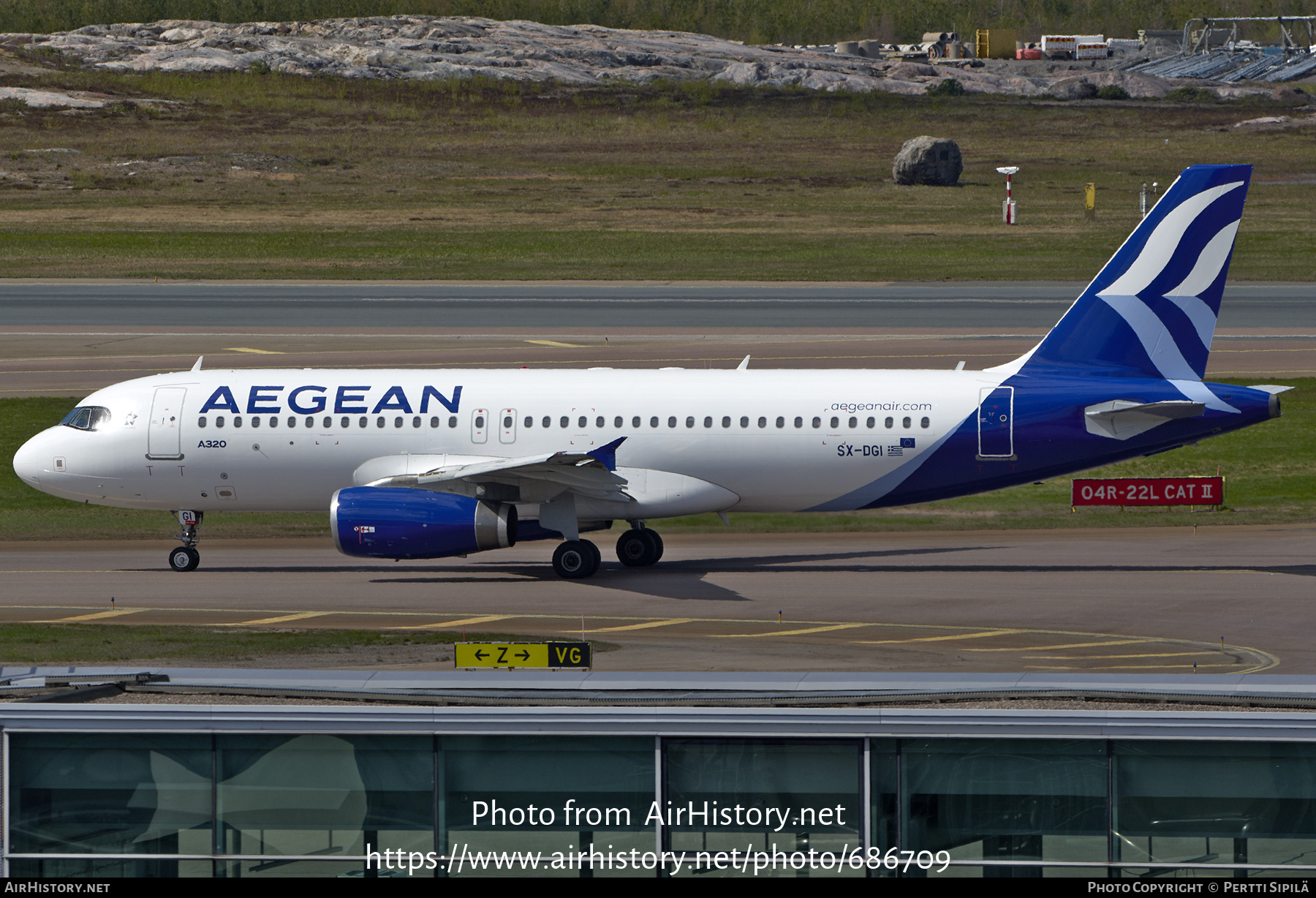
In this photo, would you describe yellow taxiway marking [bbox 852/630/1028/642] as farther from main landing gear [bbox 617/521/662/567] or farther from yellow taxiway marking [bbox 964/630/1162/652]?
main landing gear [bbox 617/521/662/567]

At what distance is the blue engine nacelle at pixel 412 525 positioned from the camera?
33469 mm

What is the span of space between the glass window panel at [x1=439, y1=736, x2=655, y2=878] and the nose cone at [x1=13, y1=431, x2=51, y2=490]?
28590mm

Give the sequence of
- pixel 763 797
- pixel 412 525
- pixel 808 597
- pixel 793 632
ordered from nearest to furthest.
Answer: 1. pixel 763 797
2. pixel 793 632
3. pixel 808 597
4. pixel 412 525

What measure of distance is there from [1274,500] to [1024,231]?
59.3 metres

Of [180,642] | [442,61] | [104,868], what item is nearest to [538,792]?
[104,868]

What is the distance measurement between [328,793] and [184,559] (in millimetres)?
→ 26254

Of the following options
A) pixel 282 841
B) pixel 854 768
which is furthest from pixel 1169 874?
pixel 282 841

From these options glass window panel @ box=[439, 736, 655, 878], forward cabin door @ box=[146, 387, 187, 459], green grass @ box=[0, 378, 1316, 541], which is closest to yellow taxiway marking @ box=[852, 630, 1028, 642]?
green grass @ box=[0, 378, 1316, 541]

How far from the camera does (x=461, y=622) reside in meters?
31.2

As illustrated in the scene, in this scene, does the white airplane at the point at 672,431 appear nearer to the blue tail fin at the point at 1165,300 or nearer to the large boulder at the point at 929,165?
the blue tail fin at the point at 1165,300

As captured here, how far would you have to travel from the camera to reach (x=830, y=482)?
35406 mm

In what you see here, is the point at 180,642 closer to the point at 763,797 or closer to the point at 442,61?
the point at 763,797

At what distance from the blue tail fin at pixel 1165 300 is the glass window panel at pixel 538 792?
25461 mm

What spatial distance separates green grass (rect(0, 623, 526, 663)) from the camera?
88.3 feet
